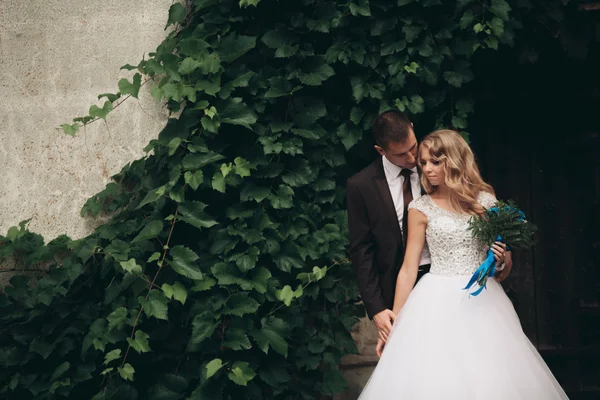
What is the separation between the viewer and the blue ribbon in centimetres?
298

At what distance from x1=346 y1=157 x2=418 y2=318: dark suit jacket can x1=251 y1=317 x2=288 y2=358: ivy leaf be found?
20.2 inches

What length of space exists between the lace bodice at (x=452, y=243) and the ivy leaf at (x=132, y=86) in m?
1.76

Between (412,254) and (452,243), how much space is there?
22cm

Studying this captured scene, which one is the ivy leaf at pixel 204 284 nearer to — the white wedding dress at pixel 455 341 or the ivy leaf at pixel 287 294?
the ivy leaf at pixel 287 294

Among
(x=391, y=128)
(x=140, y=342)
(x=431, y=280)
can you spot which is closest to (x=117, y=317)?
(x=140, y=342)

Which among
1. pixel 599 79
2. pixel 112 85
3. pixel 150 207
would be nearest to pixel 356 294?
pixel 150 207

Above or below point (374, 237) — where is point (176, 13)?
above

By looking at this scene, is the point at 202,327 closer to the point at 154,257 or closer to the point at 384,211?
the point at 154,257

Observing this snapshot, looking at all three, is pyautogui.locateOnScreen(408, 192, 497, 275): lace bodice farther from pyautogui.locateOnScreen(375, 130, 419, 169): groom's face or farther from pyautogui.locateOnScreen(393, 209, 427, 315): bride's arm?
pyautogui.locateOnScreen(375, 130, 419, 169): groom's face

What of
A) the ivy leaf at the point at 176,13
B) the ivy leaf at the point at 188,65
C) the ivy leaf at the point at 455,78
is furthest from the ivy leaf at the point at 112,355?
the ivy leaf at the point at 455,78

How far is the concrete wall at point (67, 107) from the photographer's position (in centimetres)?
389

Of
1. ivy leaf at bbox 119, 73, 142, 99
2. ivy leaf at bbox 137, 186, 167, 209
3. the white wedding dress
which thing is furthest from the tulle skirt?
ivy leaf at bbox 119, 73, 142, 99

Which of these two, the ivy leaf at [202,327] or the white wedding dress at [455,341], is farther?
the ivy leaf at [202,327]

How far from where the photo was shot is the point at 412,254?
3.25 meters
